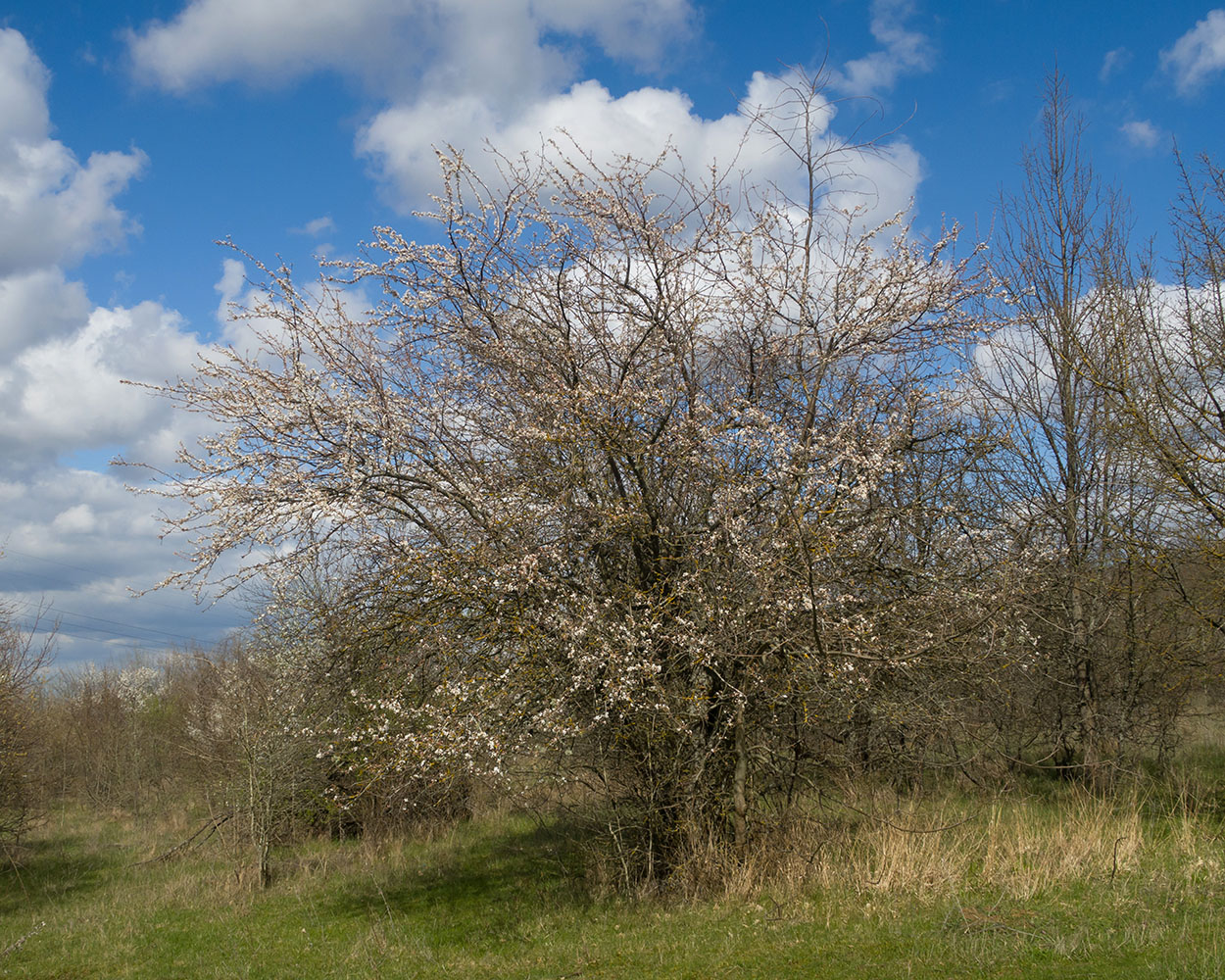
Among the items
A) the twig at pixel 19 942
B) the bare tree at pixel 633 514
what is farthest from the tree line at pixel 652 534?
the twig at pixel 19 942

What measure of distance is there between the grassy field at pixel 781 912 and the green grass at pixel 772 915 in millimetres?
26

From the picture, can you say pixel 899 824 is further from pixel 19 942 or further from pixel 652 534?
pixel 19 942

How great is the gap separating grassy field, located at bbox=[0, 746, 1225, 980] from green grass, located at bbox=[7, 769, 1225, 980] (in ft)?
0.08

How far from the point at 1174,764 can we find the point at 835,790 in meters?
9.03

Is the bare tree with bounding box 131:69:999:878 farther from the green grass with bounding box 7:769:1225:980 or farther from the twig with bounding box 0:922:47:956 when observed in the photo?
the twig with bounding box 0:922:47:956

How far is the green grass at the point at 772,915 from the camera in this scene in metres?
5.23

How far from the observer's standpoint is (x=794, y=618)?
735 centimetres

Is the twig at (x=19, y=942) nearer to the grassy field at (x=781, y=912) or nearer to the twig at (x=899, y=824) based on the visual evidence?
the grassy field at (x=781, y=912)

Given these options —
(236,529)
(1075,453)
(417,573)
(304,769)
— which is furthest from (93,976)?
(1075,453)

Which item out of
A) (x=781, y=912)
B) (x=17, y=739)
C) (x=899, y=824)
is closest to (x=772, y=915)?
(x=781, y=912)

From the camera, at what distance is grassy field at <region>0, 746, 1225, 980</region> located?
5.27 m

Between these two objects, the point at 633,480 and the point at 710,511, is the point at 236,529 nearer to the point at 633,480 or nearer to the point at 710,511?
the point at 633,480

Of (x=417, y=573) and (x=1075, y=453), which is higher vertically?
(x=1075, y=453)

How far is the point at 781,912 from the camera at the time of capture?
6578 mm
